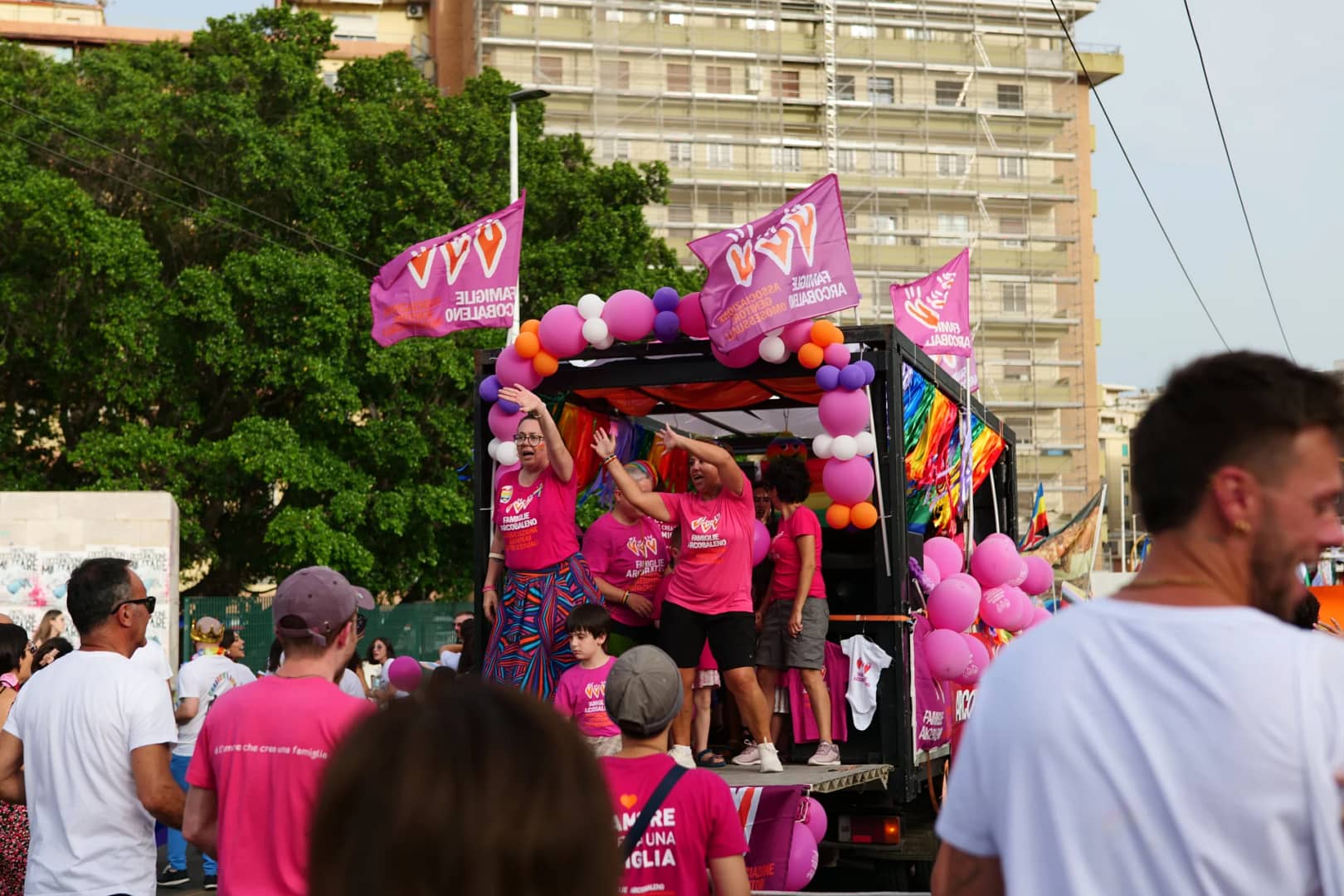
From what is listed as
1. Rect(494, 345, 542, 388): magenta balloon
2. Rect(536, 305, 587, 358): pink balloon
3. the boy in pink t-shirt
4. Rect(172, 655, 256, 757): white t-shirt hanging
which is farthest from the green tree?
the boy in pink t-shirt

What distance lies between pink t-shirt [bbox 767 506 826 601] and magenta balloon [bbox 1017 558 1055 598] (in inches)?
126

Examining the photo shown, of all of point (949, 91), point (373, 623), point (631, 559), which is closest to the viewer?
point (631, 559)

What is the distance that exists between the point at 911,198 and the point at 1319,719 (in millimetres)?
60294

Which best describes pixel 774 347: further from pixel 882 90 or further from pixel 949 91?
pixel 949 91

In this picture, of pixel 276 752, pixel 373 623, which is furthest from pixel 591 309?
pixel 373 623

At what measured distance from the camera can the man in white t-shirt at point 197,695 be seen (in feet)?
34.5

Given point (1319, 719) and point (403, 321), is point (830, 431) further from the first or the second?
point (1319, 719)

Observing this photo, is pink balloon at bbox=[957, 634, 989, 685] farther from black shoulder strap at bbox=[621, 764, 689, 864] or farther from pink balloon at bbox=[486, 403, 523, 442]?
black shoulder strap at bbox=[621, 764, 689, 864]

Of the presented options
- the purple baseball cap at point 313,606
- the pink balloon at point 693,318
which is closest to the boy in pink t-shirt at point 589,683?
the pink balloon at point 693,318

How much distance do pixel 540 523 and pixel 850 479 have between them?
163 cm

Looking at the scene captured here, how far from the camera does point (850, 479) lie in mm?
8141

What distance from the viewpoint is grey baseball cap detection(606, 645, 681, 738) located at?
3.97m

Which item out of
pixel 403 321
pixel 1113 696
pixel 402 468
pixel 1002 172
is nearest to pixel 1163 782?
pixel 1113 696

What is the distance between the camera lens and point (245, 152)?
2434cm
